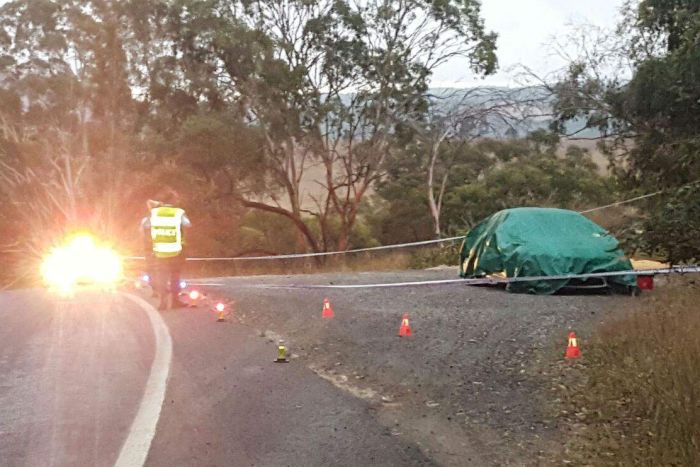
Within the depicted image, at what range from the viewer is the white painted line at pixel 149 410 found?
541 centimetres

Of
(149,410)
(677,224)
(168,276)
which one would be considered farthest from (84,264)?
(677,224)

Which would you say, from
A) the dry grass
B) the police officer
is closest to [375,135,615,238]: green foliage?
the police officer

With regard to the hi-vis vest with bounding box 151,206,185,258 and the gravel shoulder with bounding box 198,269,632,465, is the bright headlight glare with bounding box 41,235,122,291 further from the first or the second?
the hi-vis vest with bounding box 151,206,185,258

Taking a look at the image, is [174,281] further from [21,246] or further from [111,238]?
[21,246]

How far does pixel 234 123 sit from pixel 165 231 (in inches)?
904

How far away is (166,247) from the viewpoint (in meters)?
14.1

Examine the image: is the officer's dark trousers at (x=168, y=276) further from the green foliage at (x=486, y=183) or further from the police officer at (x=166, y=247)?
the green foliage at (x=486, y=183)

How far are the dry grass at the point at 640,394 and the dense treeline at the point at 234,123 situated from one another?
21.8 meters

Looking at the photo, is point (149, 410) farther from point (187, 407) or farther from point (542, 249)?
point (542, 249)

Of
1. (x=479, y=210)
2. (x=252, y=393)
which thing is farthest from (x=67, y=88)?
(x=252, y=393)

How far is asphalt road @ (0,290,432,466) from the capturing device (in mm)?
5477

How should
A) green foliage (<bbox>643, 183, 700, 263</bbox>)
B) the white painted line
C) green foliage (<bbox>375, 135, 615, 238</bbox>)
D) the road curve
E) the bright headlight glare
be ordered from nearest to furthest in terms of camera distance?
the white painted line → the road curve → green foliage (<bbox>643, 183, 700, 263</bbox>) → the bright headlight glare → green foliage (<bbox>375, 135, 615, 238</bbox>)

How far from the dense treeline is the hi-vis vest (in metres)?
17.8

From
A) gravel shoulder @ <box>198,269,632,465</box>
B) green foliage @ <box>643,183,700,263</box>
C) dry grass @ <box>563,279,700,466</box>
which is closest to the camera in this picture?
dry grass @ <box>563,279,700,466</box>
